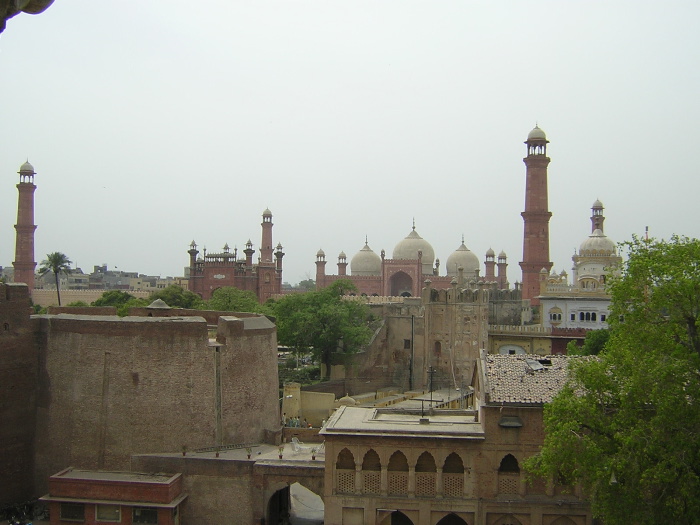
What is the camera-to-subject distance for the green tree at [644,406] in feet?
48.1

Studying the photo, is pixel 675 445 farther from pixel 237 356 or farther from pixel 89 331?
pixel 89 331

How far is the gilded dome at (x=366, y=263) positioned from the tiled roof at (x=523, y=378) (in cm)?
5001

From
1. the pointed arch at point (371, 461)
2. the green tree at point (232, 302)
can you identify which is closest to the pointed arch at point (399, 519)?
the pointed arch at point (371, 461)

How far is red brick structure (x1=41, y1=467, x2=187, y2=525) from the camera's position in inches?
893

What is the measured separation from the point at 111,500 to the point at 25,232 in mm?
50036

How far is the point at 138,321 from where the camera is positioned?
2514cm

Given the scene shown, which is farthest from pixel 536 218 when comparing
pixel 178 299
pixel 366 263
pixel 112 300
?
pixel 112 300

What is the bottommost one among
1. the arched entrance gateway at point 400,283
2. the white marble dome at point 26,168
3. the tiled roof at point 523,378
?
the tiled roof at point 523,378

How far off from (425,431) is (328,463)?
2996 millimetres

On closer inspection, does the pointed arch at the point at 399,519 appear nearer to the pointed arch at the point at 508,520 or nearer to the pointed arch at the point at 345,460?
the pointed arch at the point at 345,460

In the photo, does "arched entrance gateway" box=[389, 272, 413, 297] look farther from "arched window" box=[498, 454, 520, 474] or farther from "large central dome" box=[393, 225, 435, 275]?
"arched window" box=[498, 454, 520, 474]

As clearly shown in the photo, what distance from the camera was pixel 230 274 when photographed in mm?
61062

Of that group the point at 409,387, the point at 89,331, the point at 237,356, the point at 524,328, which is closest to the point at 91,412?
the point at 89,331

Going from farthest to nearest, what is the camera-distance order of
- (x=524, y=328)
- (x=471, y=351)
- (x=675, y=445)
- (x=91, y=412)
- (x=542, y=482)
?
(x=524, y=328)
(x=471, y=351)
(x=91, y=412)
(x=542, y=482)
(x=675, y=445)
